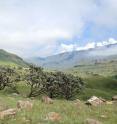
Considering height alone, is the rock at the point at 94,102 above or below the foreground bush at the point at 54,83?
below

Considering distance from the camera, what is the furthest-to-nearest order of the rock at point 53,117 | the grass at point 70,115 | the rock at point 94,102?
the rock at point 94,102 → the rock at point 53,117 → the grass at point 70,115

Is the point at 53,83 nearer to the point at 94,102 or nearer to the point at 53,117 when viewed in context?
the point at 94,102

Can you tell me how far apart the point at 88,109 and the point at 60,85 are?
62741 mm

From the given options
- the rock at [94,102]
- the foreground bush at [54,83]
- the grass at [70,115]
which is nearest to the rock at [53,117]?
the grass at [70,115]

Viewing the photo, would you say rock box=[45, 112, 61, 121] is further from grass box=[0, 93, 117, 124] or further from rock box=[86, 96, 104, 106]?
rock box=[86, 96, 104, 106]

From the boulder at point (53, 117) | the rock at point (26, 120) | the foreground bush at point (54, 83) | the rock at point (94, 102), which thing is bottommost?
the rock at point (26, 120)

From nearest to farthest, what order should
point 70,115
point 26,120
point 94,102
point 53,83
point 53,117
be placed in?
point 26,120 → point 53,117 → point 70,115 → point 94,102 → point 53,83

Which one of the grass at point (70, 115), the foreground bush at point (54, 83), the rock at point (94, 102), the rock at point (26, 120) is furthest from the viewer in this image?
the foreground bush at point (54, 83)

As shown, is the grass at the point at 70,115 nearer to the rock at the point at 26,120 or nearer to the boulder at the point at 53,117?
the rock at the point at 26,120

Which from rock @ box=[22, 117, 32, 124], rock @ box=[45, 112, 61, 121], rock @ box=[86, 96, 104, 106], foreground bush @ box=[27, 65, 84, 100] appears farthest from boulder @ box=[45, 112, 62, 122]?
foreground bush @ box=[27, 65, 84, 100]

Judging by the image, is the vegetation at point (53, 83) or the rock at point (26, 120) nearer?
the rock at point (26, 120)

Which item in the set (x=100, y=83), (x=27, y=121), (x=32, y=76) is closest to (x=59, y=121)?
(x=27, y=121)

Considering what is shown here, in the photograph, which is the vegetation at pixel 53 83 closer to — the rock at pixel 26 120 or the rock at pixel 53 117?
Result: the rock at pixel 53 117

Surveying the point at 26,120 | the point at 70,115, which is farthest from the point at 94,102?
the point at 26,120
